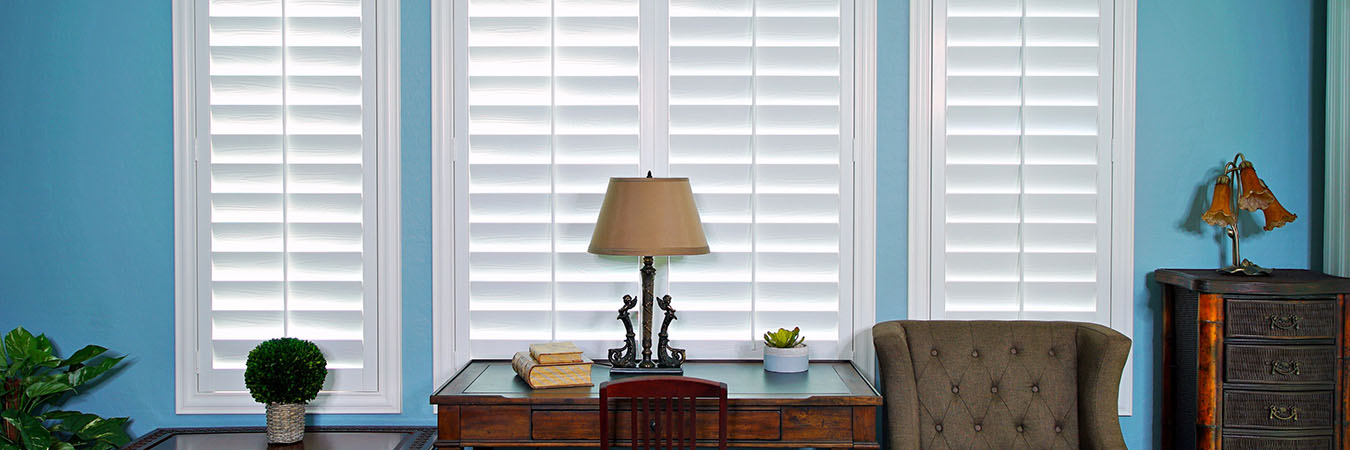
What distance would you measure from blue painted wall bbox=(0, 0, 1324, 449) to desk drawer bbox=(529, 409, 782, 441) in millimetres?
725

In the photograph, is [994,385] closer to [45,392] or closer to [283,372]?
[283,372]

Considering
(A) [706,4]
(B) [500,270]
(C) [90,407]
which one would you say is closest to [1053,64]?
(A) [706,4]

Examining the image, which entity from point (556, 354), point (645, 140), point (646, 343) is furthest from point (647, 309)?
point (645, 140)

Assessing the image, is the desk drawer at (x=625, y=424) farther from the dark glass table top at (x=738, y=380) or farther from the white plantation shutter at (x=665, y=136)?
the white plantation shutter at (x=665, y=136)

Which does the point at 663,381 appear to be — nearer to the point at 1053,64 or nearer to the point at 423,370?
the point at 423,370

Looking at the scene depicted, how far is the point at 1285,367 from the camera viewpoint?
2.79 m

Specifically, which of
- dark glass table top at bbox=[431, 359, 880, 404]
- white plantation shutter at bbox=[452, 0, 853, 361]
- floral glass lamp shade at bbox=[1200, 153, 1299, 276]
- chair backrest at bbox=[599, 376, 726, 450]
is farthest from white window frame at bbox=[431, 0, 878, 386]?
floral glass lamp shade at bbox=[1200, 153, 1299, 276]

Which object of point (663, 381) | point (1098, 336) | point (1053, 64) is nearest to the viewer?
point (663, 381)

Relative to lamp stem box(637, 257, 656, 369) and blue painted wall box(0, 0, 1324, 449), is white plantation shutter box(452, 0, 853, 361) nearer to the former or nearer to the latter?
blue painted wall box(0, 0, 1324, 449)

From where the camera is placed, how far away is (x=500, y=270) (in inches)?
123

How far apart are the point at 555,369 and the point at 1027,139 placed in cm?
162

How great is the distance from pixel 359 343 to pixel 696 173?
1198mm

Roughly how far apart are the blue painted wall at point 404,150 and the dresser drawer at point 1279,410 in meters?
0.35

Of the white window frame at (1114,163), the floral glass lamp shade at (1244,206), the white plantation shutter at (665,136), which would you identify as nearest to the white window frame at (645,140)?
the white plantation shutter at (665,136)
